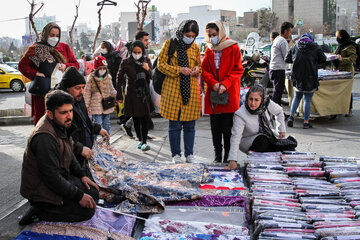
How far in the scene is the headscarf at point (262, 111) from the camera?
4.51 metres

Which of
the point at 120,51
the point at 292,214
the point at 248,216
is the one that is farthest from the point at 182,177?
the point at 120,51

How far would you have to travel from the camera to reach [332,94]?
782 centimetres

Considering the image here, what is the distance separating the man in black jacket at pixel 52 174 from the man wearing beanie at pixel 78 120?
546 mm

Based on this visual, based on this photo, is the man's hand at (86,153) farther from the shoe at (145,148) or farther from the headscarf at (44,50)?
the shoe at (145,148)

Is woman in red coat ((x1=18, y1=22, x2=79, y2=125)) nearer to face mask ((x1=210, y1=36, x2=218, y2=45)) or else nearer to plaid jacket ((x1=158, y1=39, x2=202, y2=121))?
plaid jacket ((x1=158, y1=39, x2=202, y2=121))

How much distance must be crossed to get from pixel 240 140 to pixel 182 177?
3.57ft

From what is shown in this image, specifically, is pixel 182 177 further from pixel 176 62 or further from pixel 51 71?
pixel 51 71

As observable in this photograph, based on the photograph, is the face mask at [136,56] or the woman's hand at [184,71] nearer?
the woman's hand at [184,71]

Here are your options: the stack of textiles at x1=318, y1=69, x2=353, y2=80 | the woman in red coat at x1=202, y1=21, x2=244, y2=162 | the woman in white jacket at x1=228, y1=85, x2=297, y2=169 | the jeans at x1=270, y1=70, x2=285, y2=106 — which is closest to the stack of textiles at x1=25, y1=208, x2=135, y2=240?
the woman in white jacket at x1=228, y1=85, x2=297, y2=169

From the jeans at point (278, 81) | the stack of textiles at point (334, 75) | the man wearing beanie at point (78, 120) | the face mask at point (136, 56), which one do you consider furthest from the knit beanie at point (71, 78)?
the stack of textiles at point (334, 75)

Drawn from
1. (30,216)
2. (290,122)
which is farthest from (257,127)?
(290,122)

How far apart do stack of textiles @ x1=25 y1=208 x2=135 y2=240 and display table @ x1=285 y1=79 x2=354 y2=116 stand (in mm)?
5640

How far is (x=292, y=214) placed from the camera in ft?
10.00

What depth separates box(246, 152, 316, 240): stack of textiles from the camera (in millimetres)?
2781
